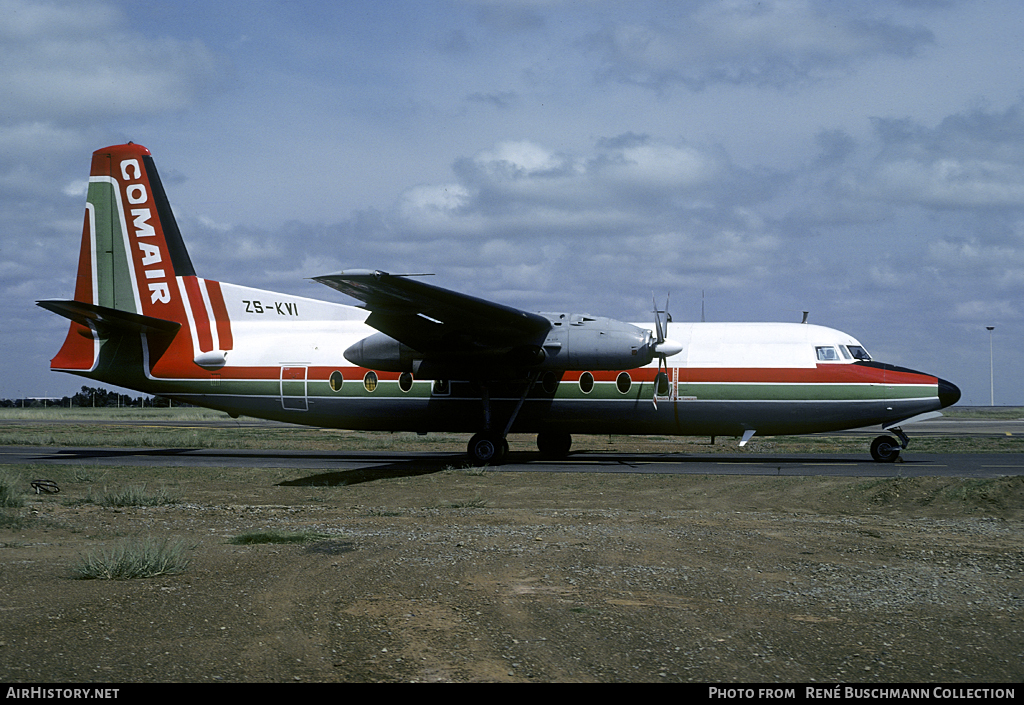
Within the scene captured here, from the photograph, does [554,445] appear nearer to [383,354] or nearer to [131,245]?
[383,354]

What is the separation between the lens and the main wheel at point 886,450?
864 inches

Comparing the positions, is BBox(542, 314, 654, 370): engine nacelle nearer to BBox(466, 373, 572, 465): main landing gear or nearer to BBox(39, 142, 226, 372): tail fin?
BBox(466, 373, 572, 465): main landing gear

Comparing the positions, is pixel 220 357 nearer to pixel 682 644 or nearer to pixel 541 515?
pixel 541 515

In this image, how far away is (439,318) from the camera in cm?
2034

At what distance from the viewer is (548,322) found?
21016mm

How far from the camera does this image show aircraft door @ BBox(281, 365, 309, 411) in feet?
76.1

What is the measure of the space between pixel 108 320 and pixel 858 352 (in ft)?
68.8

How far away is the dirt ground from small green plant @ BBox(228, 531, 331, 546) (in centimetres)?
12

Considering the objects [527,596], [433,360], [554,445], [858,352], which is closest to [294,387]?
[433,360]

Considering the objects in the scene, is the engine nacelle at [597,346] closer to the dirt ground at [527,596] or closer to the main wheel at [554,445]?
the main wheel at [554,445]

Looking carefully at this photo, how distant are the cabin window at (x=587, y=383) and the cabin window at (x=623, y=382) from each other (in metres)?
0.68

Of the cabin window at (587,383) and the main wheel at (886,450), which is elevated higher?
the cabin window at (587,383)

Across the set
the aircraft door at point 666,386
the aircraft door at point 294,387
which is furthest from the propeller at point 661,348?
the aircraft door at point 294,387

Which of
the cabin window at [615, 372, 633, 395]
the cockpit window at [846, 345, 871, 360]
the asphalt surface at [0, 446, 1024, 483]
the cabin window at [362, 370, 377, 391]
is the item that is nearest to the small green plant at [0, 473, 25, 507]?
the asphalt surface at [0, 446, 1024, 483]
